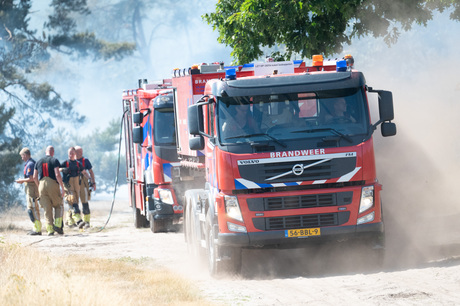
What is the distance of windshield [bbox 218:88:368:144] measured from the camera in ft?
37.0

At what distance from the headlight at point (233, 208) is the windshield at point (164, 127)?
761 cm

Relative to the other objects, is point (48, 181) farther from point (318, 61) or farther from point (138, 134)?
point (318, 61)

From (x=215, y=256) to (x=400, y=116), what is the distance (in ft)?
34.8

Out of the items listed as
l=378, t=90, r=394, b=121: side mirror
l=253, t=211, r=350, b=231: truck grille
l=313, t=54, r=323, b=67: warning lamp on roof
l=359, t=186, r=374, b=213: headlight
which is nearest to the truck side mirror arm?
l=378, t=90, r=394, b=121: side mirror

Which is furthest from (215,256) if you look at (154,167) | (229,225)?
(154,167)

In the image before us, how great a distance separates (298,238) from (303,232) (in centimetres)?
10

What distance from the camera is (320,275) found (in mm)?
11641

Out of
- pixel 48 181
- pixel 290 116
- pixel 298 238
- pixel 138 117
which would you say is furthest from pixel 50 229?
pixel 290 116

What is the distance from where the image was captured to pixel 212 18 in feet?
75.6

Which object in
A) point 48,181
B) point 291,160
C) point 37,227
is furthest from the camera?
point 37,227

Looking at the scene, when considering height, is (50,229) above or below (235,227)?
below

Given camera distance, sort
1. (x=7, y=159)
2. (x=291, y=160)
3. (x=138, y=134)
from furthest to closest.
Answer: (x=7, y=159)
(x=138, y=134)
(x=291, y=160)

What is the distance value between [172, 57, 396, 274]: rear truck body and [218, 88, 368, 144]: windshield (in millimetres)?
13

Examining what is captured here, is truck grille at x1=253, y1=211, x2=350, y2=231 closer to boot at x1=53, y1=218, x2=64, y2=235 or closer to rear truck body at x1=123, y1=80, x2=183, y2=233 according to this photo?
rear truck body at x1=123, y1=80, x2=183, y2=233
